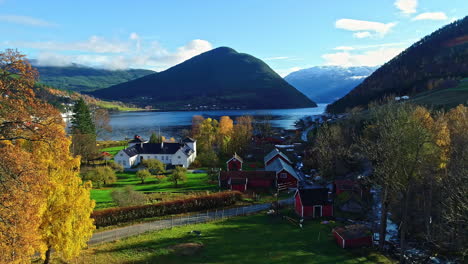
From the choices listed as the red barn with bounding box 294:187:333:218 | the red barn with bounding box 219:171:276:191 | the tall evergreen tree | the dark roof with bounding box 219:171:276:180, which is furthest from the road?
the tall evergreen tree

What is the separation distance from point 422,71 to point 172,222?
169m

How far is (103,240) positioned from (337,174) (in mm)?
41802

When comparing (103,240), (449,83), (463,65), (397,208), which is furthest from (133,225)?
(463,65)

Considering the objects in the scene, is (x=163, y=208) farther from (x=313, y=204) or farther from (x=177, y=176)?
(x=313, y=204)

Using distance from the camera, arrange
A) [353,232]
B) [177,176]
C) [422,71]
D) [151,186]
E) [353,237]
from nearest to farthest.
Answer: [353,237]
[353,232]
[177,176]
[151,186]
[422,71]

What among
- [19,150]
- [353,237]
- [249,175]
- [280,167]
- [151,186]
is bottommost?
[151,186]

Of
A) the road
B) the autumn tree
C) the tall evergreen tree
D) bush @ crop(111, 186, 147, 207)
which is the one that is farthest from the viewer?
the tall evergreen tree

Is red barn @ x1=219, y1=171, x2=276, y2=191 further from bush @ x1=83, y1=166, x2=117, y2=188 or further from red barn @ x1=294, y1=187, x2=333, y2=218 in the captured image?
bush @ x1=83, y1=166, x2=117, y2=188

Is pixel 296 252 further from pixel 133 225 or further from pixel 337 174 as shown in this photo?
pixel 337 174

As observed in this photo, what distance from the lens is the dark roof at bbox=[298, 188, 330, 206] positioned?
35781mm

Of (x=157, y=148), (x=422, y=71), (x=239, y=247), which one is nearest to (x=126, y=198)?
(x=239, y=247)

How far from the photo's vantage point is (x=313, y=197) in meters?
36.2

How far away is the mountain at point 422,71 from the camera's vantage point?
13348 cm

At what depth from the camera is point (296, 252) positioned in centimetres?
2591
